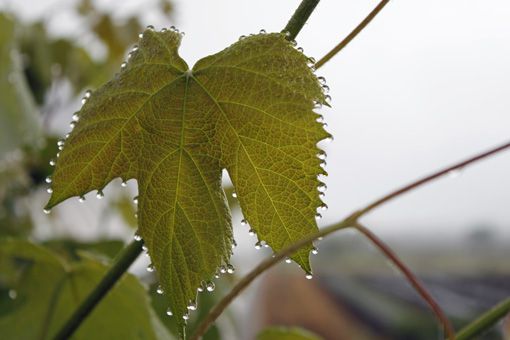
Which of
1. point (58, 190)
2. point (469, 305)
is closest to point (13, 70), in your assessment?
point (58, 190)

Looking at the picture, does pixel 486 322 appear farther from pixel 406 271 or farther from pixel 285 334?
pixel 285 334

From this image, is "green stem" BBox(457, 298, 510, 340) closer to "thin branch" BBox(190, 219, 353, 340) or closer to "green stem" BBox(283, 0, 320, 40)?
"thin branch" BBox(190, 219, 353, 340)

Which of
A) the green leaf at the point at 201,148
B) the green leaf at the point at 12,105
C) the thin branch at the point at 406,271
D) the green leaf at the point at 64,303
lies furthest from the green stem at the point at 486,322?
the green leaf at the point at 12,105

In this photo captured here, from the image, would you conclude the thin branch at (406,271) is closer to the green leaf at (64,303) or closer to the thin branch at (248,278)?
the thin branch at (248,278)

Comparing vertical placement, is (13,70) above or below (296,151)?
above

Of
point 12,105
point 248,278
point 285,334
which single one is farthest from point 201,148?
point 12,105

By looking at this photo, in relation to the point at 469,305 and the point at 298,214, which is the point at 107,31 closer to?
the point at 298,214
